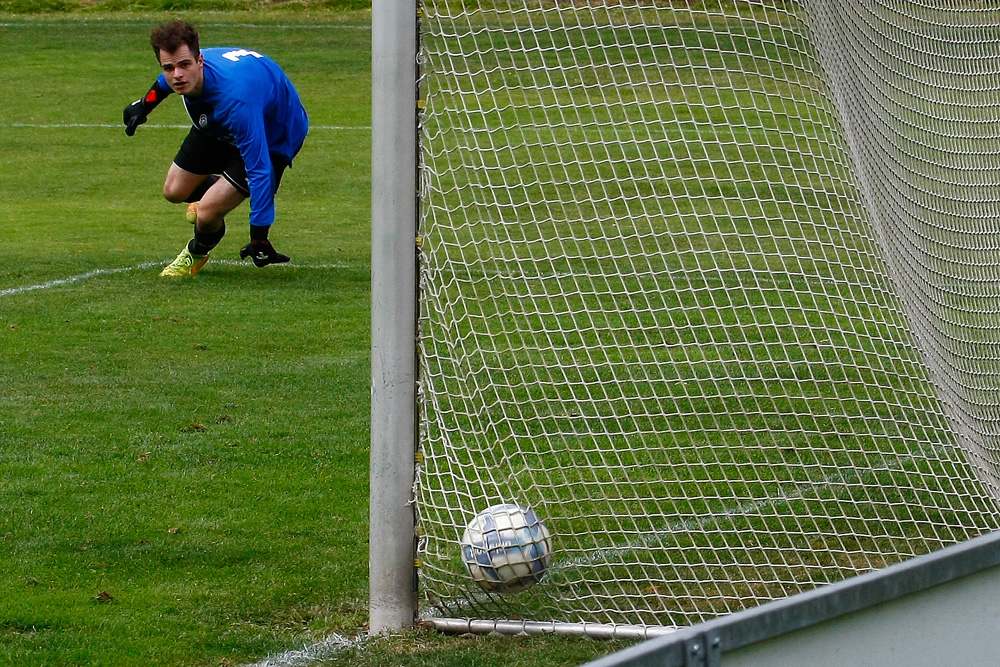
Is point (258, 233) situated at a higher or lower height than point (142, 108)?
lower

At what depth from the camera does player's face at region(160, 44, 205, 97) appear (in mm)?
8070

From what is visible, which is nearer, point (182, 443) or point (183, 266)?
point (182, 443)

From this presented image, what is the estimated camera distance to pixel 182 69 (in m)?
8.10

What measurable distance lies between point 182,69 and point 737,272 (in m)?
4.44

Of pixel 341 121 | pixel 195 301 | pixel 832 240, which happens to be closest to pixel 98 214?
pixel 195 301

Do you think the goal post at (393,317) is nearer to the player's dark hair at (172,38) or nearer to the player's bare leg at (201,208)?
the player's dark hair at (172,38)

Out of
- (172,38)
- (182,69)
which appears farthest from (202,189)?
(172,38)

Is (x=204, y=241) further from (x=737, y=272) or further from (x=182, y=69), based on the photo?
(x=737, y=272)

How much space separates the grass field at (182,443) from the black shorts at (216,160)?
725mm

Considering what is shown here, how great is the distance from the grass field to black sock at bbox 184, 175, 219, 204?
53 cm

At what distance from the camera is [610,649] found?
12.3 ft

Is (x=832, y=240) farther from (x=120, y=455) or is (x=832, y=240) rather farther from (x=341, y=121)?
(x=341, y=121)

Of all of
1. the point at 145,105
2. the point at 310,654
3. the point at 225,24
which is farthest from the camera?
the point at 225,24

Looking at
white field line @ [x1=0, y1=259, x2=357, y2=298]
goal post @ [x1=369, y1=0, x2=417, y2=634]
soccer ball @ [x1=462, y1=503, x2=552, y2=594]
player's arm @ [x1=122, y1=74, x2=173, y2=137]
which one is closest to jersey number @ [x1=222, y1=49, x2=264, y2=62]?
player's arm @ [x1=122, y1=74, x2=173, y2=137]
